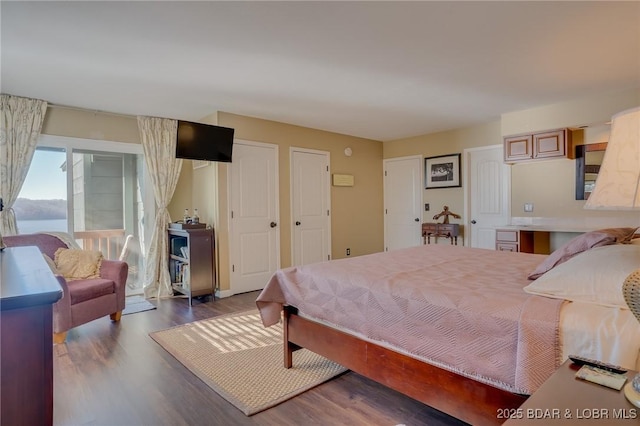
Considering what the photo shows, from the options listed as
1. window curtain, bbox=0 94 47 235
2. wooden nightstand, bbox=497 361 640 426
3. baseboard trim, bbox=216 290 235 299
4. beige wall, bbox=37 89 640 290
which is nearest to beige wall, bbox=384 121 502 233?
beige wall, bbox=37 89 640 290

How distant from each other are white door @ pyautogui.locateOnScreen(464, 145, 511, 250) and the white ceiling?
1.01 m

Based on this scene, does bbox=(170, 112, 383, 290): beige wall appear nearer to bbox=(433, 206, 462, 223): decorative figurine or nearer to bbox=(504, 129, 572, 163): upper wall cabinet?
bbox=(433, 206, 462, 223): decorative figurine

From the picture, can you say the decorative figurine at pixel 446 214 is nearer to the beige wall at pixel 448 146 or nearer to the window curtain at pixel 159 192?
the beige wall at pixel 448 146

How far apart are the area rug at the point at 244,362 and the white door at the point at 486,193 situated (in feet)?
11.6

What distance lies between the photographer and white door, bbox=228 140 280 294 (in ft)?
14.5

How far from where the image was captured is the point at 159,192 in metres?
4.41

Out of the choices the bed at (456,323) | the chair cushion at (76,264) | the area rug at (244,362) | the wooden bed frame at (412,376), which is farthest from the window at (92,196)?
the wooden bed frame at (412,376)

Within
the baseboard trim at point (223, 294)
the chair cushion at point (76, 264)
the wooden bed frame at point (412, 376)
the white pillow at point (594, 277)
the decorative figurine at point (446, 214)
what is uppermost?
the decorative figurine at point (446, 214)

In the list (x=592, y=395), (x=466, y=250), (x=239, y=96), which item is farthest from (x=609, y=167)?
(x=239, y=96)

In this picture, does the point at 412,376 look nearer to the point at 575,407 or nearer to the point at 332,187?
the point at 575,407

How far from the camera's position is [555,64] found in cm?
293

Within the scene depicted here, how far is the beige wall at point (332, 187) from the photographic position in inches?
171

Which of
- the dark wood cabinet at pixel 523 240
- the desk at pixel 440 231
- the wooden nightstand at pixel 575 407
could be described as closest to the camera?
the wooden nightstand at pixel 575 407

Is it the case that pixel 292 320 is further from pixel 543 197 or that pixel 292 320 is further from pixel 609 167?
pixel 543 197
